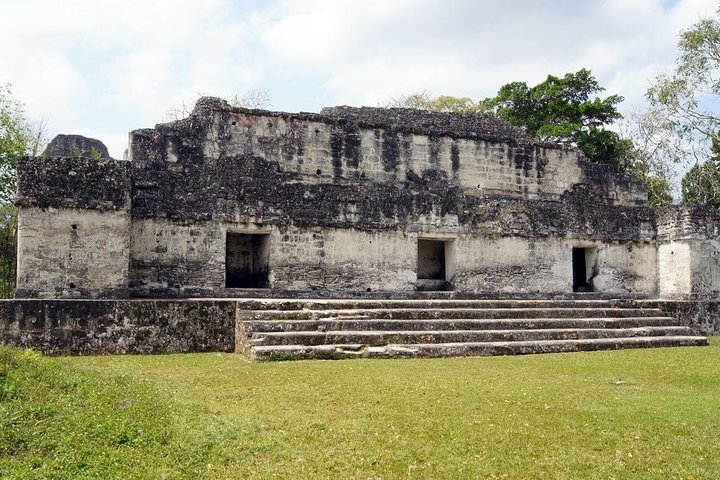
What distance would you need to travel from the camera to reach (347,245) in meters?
15.2

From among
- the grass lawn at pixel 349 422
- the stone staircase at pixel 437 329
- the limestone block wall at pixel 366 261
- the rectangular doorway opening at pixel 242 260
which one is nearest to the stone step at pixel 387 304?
the stone staircase at pixel 437 329

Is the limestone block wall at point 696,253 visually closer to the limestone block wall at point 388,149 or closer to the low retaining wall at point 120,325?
the limestone block wall at point 388,149

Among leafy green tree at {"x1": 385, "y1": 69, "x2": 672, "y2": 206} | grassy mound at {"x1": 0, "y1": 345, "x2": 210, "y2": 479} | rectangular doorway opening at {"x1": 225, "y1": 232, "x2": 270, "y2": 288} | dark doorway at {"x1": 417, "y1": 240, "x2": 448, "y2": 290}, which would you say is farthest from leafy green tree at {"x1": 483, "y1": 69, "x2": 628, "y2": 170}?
grassy mound at {"x1": 0, "y1": 345, "x2": 210, "y2": 479}

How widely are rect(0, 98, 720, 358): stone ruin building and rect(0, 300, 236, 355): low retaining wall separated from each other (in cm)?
2

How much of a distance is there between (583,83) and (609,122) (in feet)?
6.73

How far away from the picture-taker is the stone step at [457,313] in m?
11.4

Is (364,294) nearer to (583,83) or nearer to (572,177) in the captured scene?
(572,177)

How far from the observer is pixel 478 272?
16.2m

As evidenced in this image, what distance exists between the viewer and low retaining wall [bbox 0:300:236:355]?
34.0 feet

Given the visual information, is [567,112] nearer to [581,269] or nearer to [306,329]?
[581,269]

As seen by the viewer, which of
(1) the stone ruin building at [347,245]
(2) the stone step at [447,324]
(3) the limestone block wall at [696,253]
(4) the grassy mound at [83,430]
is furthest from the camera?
(3) the limestone block wall at [696,253]

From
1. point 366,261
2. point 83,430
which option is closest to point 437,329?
point 366,261

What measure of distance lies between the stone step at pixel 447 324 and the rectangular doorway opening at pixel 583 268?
3.45m

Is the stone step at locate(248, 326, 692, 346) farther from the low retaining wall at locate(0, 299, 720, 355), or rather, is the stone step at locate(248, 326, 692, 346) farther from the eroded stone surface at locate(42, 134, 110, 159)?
the eroded stone surface at locate(42, 134, 110, 159)
